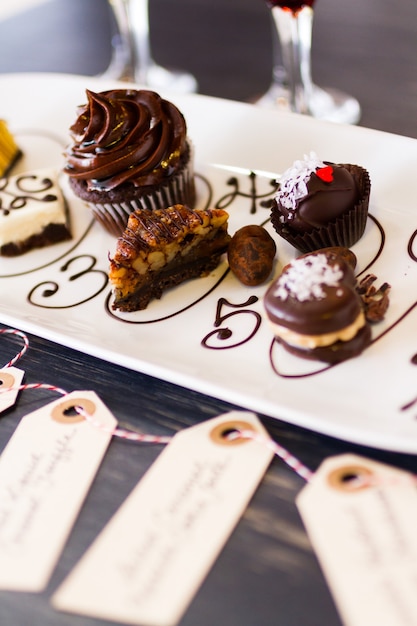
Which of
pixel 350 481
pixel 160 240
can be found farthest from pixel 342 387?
pixel 160 240

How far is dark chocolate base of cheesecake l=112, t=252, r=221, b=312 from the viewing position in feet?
6.08

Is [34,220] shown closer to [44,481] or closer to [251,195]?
[251,195]

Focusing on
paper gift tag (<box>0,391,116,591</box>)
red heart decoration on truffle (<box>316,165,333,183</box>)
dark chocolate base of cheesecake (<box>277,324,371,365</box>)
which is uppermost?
red heart decoration on truffle (<box>316,165,333,183</box>)

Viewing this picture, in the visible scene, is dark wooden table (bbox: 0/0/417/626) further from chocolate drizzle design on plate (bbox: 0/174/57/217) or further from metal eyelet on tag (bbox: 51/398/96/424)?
chocolate drizzle design on plate (bbox: 0/174/57/217)

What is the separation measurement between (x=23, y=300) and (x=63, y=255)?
24 cm

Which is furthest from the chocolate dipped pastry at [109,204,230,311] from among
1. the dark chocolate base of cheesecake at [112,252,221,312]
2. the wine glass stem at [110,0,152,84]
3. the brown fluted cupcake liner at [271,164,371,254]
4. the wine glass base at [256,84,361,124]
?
the wine glass stem at [110,0,152,84]

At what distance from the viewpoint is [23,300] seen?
2004 mm

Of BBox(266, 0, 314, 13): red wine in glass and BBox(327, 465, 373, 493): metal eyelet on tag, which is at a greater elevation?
BBox(266, 0, 314, 13): red wine in glass

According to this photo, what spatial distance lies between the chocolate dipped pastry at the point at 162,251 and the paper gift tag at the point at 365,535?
2.51 feet

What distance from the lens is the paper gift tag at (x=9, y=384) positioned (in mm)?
1657

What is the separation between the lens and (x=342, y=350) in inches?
59.0

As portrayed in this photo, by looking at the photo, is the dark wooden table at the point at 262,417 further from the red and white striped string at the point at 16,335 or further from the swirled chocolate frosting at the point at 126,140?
the swirled chocolate frosting at the point at 126,140

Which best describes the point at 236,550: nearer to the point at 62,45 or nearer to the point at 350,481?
the point at 350,481

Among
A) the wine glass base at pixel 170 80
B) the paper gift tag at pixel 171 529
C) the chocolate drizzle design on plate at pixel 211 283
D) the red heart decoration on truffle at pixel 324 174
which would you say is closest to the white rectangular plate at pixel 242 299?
the chocolate drizzle design on plate at pixel 211 283
